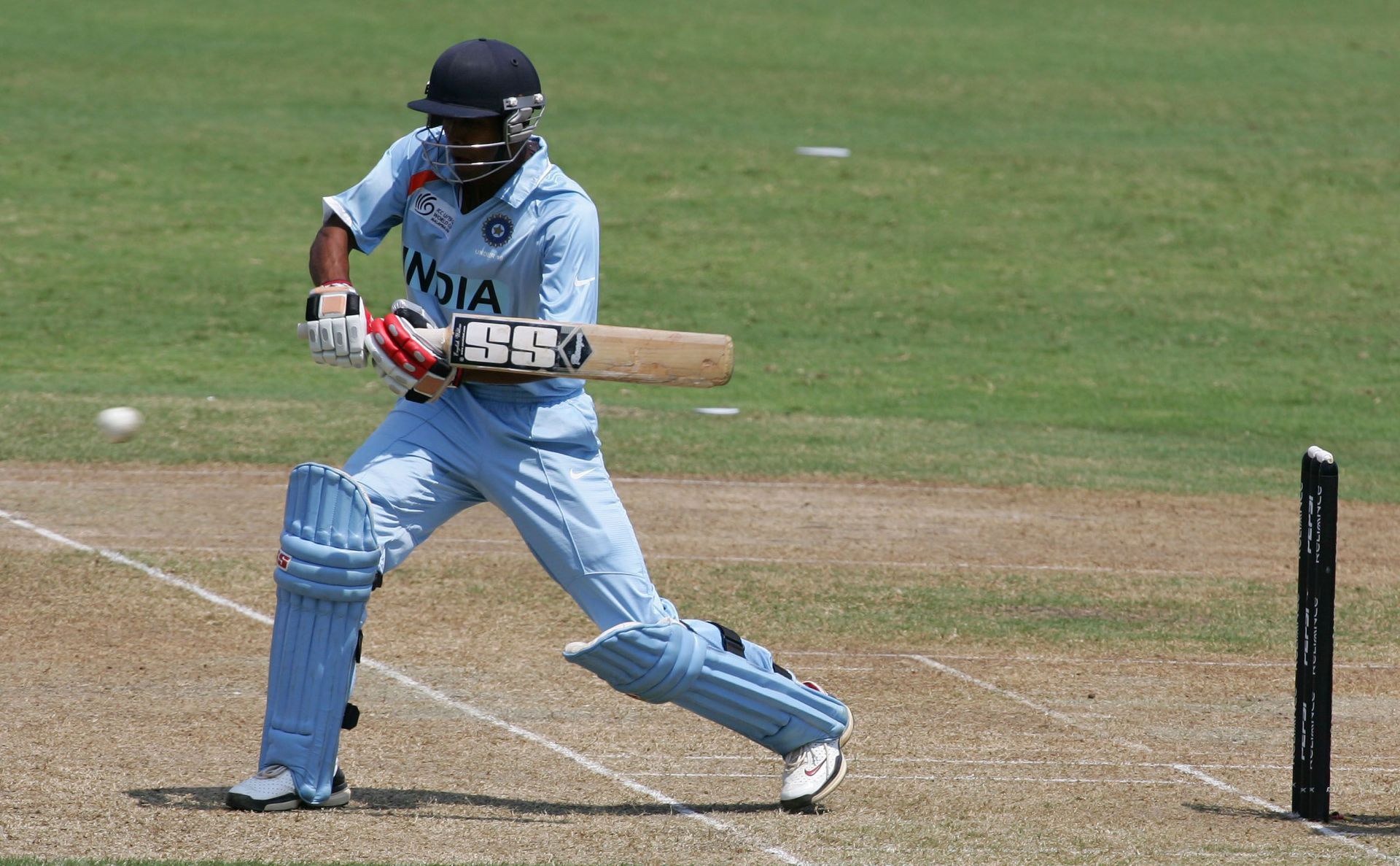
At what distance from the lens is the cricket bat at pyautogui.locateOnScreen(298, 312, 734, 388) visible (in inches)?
215

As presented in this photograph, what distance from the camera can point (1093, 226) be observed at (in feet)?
74.9

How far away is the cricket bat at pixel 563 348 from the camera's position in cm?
547

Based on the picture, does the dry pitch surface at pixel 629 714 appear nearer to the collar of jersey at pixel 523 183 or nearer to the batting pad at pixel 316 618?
the batting pad at pixel 316 618

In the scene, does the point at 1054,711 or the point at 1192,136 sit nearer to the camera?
the point at 1054,711

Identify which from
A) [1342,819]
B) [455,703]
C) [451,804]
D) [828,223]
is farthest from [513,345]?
[828,223]

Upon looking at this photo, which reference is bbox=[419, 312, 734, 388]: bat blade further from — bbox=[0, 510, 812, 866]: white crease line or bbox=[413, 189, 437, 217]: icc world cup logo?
bbox=[0, 510, 812, 866]: white crease line

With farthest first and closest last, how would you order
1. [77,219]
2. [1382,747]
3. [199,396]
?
[77,219] → [199,396] → [1382,747]

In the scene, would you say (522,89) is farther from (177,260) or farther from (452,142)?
(177,260)

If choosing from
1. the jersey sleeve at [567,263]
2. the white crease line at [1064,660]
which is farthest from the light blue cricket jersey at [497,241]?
the white crease line at [1064,660]

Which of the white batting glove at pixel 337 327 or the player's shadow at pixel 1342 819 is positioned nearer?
the white batting glove at pixel 337 327

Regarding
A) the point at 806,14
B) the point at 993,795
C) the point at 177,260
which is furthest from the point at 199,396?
the point at 806,14

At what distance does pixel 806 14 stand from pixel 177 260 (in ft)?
55.8

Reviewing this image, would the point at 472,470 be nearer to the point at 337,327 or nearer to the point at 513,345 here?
the point at 513,345

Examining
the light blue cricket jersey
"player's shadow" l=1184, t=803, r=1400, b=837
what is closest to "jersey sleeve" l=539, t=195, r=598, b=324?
the light blue cricket jersey
